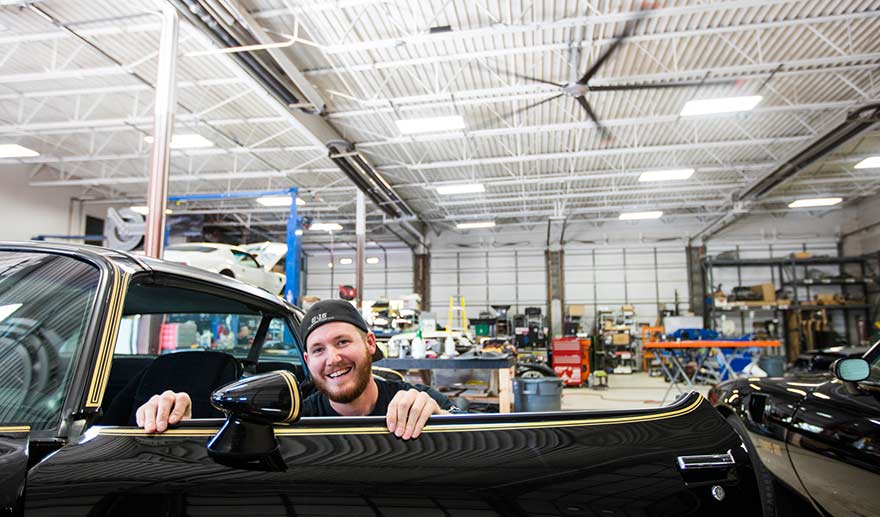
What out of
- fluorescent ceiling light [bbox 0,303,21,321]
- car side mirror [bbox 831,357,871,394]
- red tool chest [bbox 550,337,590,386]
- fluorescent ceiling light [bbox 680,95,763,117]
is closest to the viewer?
fluorescent ceiling light [bbox 0,303,21,321]

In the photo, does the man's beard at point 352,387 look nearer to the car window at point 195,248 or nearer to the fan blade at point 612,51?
the fan blade at point 612,51

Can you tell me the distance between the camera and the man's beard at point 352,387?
157 centimetres

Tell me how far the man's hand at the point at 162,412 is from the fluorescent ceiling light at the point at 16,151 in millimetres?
13963

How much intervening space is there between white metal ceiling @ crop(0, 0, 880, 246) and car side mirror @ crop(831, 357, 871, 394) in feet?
18.0

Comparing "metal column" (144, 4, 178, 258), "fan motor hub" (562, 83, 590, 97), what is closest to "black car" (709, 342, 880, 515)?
"metal column" (144, 4, 178, 258)

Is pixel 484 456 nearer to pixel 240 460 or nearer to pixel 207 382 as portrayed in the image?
pixel 240 460

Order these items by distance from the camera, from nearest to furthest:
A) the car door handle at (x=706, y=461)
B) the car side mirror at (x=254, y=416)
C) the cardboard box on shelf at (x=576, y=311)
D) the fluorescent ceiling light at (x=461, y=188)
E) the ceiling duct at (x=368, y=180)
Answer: the car side mirror at (x=254, y=416) < the car door handle at (x=706, y=461) < the ceiling duct at (x=368, y=180) < the fluorescent ceiling light at (x=461, y=188) < the cardboard box on shelf at (x=576, y=311)

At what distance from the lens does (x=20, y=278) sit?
129 centimetres

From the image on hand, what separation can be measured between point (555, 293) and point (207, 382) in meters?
19.3

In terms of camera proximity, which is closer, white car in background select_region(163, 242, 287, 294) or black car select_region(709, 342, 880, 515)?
black car select_region(709, 342, 880, 515)

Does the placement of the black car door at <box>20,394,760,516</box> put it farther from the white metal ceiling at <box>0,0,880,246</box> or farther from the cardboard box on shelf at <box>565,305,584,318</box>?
the cardboard box on shelf at <box>565,305,584,318</box>

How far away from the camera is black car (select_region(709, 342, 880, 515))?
1.88 metres

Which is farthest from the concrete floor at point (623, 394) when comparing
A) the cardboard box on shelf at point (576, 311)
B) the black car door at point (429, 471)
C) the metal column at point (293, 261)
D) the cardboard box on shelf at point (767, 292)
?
the black car door at point (429, 471)

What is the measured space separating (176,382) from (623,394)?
38.5 ft
